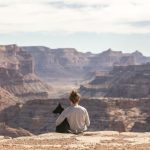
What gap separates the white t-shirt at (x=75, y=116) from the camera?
15.4 m

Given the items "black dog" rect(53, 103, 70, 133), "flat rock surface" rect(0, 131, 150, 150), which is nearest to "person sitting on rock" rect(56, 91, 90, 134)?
"black dog" rect(53, 103, 70, 133)

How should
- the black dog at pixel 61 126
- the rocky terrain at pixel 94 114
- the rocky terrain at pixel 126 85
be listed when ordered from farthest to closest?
the rocky terrain at pixel 126 85 → the rocky terrain at pixel 94 114 → the black dog at pixel 61 126

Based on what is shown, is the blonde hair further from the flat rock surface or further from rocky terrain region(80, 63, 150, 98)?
rocky terrain region(80, 63, 150, 98)

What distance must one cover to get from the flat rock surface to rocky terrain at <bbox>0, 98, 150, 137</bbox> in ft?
225

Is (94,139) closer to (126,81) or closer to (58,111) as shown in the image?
(58,111)

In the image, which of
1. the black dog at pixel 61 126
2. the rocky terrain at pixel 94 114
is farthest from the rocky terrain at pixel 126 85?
the black dog at pixel 61 126

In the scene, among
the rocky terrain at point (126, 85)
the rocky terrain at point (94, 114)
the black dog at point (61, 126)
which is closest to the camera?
the black dog at point (61, 126)

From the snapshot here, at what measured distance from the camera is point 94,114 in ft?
310

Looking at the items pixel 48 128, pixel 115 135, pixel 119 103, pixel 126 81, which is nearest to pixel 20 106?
pixel 48 128

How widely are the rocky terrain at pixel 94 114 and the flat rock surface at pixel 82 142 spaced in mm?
68686

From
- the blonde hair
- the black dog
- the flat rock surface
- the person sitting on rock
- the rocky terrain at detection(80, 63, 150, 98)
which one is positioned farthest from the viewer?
the rocky terrain at detection(80, 63, 150, 98)

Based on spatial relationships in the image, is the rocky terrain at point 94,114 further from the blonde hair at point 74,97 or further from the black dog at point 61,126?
the blonde hair at point 74,97

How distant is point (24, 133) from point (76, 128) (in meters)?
63.7

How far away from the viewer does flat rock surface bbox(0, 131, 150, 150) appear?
44.2ft
